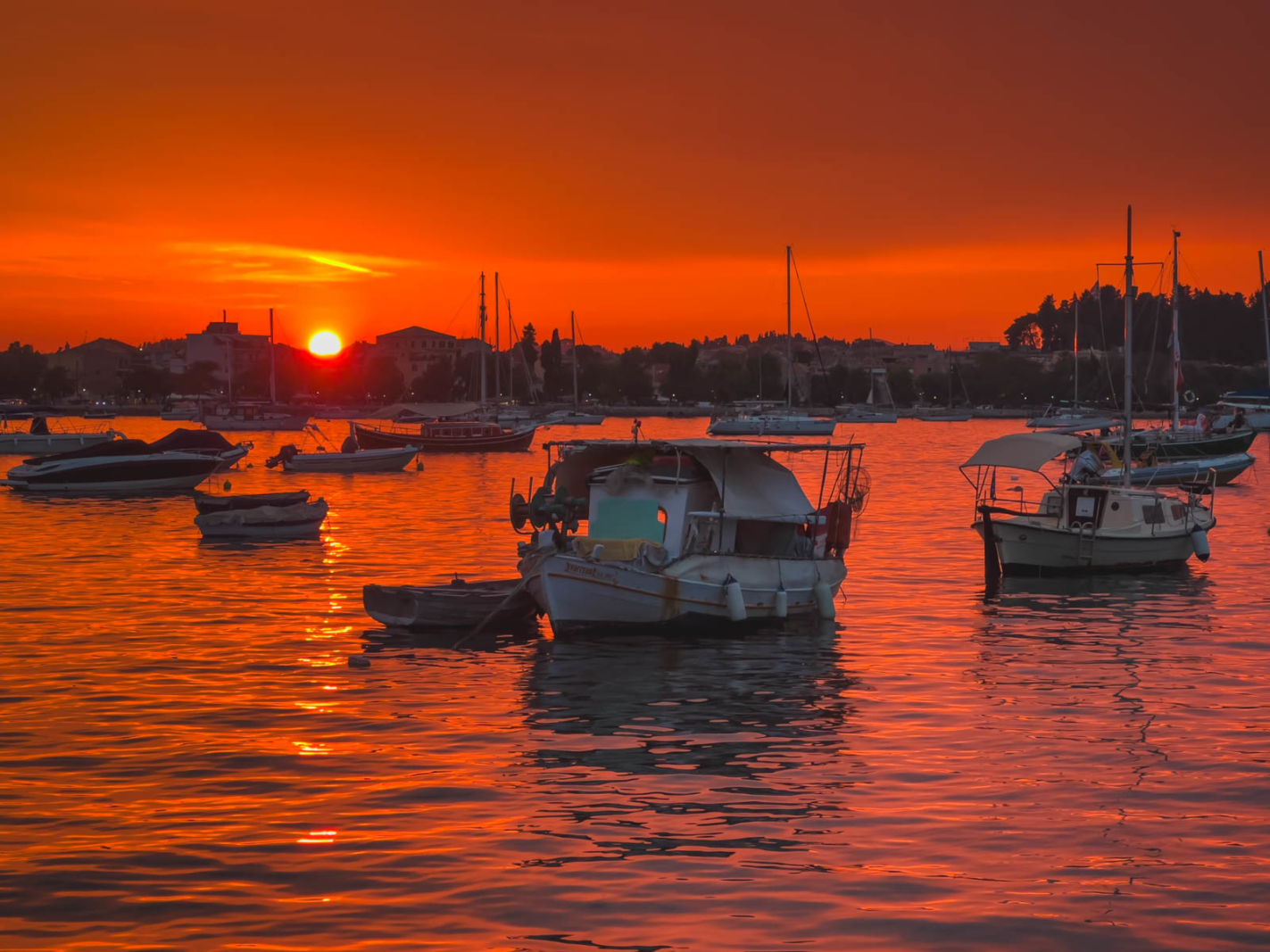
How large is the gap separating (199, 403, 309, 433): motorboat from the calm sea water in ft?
479

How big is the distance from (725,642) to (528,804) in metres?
12.2

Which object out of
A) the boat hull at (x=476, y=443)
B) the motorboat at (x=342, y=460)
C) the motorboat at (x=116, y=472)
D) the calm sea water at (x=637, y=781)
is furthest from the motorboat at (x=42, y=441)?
the calm sea water at (x=637, y=781)

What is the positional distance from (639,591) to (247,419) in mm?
160328

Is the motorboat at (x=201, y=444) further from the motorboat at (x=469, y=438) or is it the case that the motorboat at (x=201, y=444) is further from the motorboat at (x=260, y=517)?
the motorboat at (x=469, y=438)

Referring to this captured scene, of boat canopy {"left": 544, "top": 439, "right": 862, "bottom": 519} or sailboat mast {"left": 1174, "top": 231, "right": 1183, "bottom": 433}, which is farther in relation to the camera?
sailboat mast {"left": 1174, "top": 231, "right": 1183, "bottom": 433}

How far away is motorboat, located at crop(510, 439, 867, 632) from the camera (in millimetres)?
26984

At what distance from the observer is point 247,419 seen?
178 m

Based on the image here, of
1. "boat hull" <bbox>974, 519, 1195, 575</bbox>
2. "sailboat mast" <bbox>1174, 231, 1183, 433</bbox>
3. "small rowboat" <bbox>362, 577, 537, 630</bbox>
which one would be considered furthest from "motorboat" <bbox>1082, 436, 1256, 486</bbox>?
"small rowboat" <bbox>362, 577, 537, 630</bbox>

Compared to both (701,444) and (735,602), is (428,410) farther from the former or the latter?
(735,602)

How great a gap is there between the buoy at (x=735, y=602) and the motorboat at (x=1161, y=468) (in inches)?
1075

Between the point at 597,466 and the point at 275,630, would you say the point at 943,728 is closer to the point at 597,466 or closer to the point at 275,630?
the point at 597,466

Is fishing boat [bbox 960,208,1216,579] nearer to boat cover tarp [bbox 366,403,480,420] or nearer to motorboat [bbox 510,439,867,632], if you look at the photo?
motorboat [bbox 510,439,867,632]

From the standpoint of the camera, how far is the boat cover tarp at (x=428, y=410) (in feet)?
406

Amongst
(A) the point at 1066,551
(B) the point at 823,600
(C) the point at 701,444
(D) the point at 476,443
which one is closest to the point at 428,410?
(D) the point at 476,443
